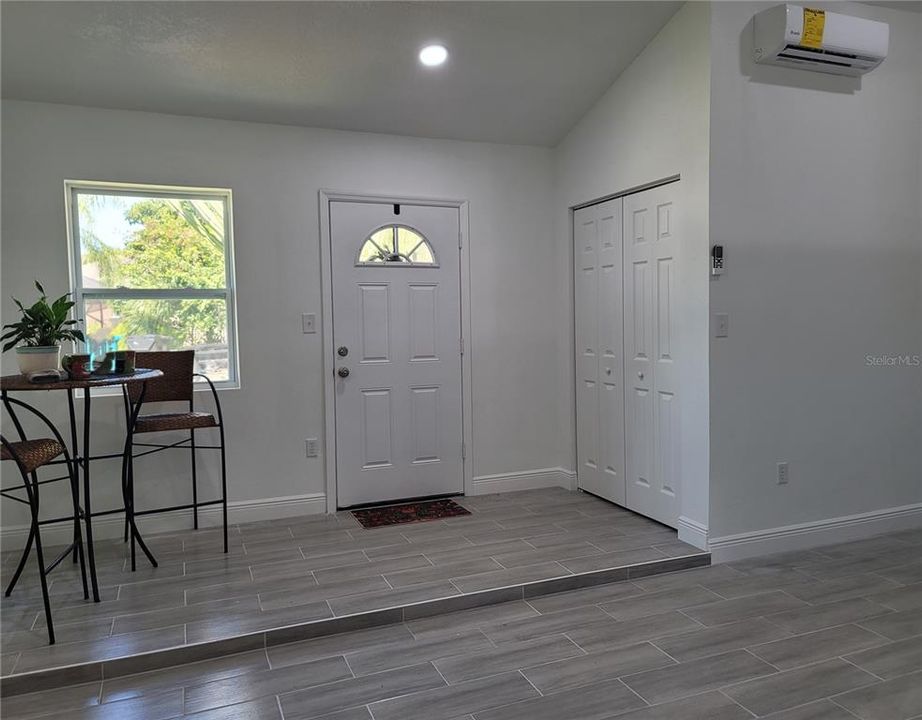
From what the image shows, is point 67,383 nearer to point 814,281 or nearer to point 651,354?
point 651,354

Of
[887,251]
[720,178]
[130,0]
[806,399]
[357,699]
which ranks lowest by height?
[357,699]

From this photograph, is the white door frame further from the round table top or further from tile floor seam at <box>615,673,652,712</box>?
tile floor seam at <box>615,673,652,712</box>

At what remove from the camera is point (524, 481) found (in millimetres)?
4727

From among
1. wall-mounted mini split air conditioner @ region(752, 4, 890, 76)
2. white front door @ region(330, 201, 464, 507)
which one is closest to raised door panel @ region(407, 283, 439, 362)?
white front door @ region(330, 201, 464, 507)

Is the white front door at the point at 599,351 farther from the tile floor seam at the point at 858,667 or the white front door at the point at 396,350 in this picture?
the tile floor seam at the point at 858,667

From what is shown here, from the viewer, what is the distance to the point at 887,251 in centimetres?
380

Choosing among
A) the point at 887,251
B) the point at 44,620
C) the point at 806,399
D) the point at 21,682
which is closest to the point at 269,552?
the point at 44,620

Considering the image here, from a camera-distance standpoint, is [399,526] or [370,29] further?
[399,526]

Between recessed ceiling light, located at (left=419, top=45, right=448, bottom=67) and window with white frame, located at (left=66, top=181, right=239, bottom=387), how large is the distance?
1413 millimetres

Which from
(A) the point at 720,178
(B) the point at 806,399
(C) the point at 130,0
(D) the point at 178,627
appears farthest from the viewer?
(B) the point at 806,399

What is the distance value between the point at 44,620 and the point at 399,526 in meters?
1.83

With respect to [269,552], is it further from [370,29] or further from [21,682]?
[370,29]

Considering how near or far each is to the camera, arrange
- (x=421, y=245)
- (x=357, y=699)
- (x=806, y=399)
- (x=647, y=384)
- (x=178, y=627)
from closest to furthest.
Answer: (x=357, y=699) < (x=178, y=627) < (x=806, y=399) < (x=647, y=384) < (x=421, y=245)

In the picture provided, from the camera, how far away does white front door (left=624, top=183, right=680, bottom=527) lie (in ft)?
12.1
